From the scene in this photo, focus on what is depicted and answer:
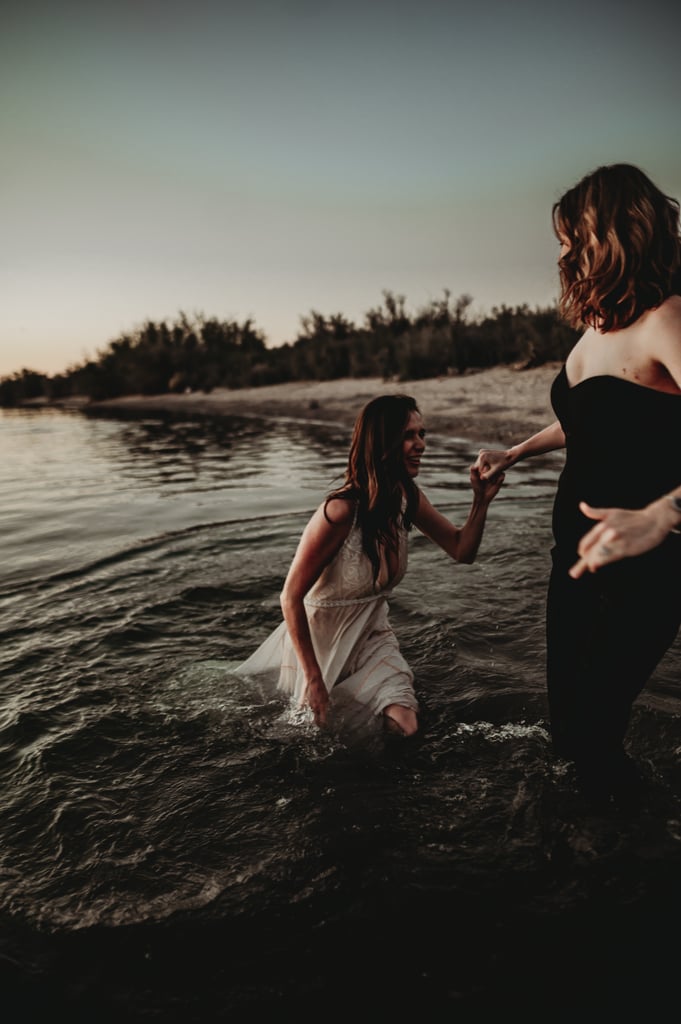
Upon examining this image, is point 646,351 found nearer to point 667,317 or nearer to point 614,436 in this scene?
point 667,317

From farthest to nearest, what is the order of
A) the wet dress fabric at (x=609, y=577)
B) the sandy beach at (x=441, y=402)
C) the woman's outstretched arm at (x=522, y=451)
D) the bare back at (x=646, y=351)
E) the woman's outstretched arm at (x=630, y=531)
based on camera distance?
the sandy beach at (x=441, y=402) → the woman's outstretched arm at (x=522, y=451) → the wet dress fabric at (x=609, y=577) → the bare back at (x=646, y=351) → the woman's outstretched arm at (x=630, y=531)

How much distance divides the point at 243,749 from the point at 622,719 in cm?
184

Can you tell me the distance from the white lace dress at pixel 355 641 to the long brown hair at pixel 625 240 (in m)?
1.61

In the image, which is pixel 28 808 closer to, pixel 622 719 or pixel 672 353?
pixel 622 719

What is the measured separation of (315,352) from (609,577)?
3092 centimetres

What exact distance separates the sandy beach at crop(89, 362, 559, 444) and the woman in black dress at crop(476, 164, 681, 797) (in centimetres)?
1030

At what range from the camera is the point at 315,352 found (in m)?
31.9

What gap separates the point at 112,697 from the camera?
12.6 feet

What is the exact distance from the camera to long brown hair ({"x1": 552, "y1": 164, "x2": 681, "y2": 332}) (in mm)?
1813

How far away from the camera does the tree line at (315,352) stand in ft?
74.0

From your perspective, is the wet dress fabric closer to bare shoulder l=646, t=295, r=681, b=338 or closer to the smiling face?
bare shoulder l=646, t=295, r=681, b=338

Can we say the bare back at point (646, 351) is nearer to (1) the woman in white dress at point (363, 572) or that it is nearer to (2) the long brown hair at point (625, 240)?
(2) the long brown hair at point (625, 240)

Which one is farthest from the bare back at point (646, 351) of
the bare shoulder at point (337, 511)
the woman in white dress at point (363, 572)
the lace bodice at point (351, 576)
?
the lace bodice at point (351, 576)

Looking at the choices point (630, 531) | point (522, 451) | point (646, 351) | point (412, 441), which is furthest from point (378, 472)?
point (630, 531)
